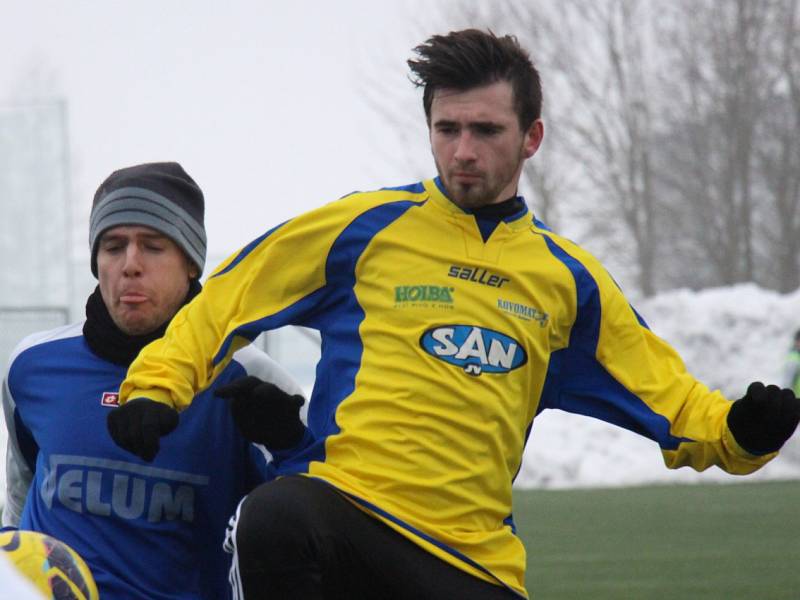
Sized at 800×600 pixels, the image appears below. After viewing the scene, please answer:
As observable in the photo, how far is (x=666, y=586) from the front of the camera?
8445 millimetres

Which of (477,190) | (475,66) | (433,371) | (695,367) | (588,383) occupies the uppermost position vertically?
(475,66)

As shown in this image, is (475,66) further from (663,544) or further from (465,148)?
(663,544)

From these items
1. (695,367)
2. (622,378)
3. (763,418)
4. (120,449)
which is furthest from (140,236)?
(695,367)

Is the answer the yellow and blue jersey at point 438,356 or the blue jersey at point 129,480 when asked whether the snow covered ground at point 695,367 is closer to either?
the blue jersey at point 129,480

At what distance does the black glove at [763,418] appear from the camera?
142 inches

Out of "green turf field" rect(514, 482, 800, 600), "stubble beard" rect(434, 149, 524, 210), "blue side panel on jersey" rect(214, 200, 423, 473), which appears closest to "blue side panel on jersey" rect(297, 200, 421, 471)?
"blue side panel on jersey" rect(214, 200, 423, 473)

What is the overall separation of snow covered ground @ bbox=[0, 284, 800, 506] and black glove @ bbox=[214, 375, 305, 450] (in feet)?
50.6

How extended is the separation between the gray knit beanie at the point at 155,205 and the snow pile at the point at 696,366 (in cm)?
1493

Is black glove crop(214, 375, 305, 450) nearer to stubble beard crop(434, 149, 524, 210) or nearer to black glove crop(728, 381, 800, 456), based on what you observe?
stubble beard crop(434, 149, 524, 210)

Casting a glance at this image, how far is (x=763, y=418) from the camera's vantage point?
11.9ft

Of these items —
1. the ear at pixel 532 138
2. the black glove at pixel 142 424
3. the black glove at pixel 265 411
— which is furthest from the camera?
the ear at pixel 532 138

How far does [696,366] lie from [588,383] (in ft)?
64.0

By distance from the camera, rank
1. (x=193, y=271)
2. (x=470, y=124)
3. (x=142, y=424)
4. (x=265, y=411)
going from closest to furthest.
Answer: (x=142, y=424) → (x=265, y=411) → (x=470, y=124) → (x=193, y=271)

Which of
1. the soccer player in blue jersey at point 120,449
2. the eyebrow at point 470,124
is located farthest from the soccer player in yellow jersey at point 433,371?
the soccer player in blue jersey at point 120,449
